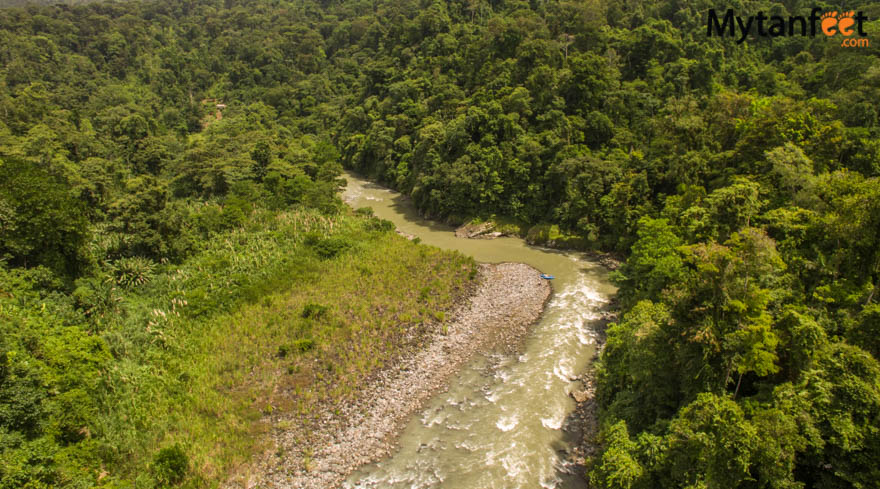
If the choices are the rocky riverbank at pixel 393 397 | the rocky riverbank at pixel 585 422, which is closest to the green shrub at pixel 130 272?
the rocky riverbank at pixel 393 397

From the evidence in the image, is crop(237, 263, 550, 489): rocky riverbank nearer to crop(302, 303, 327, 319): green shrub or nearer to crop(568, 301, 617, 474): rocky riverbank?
crop(568, 301, 617, 474): rocky riverbank

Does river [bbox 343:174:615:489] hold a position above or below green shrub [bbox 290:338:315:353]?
below

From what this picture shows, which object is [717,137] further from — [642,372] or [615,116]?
[642,372]

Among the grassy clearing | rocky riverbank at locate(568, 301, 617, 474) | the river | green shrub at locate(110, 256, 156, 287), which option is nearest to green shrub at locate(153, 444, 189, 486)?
the grassy clearing

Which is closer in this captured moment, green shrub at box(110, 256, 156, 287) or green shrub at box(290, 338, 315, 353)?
green shrub at box(290, 338, 315, 353)

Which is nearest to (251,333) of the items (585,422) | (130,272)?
(130,272)

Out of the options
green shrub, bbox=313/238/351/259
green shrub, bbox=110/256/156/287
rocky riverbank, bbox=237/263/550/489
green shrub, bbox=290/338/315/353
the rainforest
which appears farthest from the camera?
green shrub, bbox=313/238/351/259

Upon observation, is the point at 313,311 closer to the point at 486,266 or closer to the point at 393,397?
the point at 393,397
